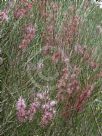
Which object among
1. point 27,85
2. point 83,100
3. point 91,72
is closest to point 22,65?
point 27,85

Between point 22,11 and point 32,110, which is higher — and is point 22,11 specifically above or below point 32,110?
above

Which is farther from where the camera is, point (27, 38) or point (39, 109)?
point (27, 38)

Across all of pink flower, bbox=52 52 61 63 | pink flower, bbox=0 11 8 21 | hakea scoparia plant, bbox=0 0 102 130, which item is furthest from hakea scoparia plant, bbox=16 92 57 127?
pink flower, bbox=0 11 8 21

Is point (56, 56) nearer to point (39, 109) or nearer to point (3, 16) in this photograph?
point (39, 109)

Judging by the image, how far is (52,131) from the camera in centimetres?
193

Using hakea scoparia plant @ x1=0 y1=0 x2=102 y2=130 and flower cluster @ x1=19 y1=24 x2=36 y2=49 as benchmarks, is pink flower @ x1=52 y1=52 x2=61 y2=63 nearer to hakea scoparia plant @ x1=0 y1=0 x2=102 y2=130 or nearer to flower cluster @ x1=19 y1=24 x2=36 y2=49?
hakea scoparia plant @ x1=0 y1=0 x2=102 y2=130

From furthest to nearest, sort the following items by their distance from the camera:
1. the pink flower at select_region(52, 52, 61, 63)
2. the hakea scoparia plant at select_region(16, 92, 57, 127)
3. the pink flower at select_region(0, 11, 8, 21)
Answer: the pink flower at select_region(0, 11, 8, 21) → the pink flower at select_region(52, 52, 61, 63) → the hakea scoparia plant at select_region(16, 92, 57, 127)

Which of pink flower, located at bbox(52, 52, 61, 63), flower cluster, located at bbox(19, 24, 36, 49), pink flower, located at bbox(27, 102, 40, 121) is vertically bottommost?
pink flower, located at bbox(27, 102, 40, 121)

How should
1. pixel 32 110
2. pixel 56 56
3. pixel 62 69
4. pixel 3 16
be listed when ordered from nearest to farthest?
1. pixel 32 110
2. pixel 56 56
3. pixel 62 69
4. pixel 3 16

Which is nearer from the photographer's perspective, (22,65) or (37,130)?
(37,130)

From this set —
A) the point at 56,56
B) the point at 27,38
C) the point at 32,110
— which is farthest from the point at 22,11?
the point at 32,110

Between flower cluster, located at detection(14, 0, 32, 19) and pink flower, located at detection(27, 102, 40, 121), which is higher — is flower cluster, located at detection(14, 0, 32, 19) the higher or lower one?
the higher one

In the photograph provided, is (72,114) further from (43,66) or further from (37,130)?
(43,66)

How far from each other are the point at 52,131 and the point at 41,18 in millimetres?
1254
